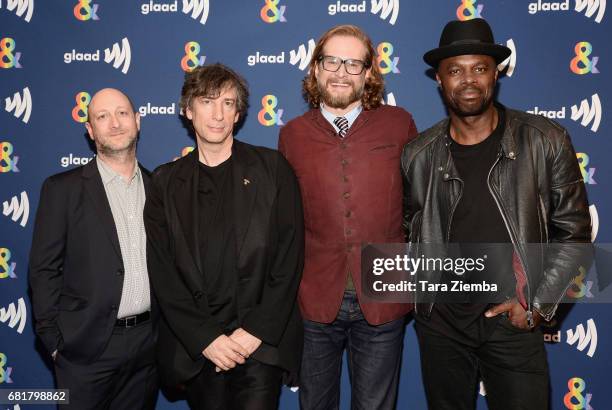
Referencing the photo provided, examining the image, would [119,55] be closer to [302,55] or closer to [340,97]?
[302,55]

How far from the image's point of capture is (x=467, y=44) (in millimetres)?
2318

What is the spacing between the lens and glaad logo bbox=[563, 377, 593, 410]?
332 cm

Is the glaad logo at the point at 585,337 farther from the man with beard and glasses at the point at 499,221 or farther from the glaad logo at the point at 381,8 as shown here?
the glaad logo at the point at 381,8

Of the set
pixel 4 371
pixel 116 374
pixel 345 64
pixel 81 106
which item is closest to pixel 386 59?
pixel 345 64

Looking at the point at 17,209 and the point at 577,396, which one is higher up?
the point at 17,209

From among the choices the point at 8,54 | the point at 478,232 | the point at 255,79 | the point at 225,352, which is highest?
the point at 8,54

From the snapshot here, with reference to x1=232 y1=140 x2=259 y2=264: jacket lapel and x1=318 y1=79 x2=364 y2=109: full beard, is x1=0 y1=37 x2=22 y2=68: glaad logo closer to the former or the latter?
x1=232 y1=140 x2=259 y2=264: jacket lapel

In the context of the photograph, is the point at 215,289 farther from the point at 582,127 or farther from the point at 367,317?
the point at 582,127

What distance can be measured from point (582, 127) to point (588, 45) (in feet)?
1.71

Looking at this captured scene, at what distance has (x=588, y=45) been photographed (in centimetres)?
318

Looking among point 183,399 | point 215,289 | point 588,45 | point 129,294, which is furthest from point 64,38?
point 588,45

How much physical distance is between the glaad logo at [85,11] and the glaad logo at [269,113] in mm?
1298

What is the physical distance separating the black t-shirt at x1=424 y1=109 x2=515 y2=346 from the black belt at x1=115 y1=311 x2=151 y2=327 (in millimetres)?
1538

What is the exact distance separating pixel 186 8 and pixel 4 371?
290cm
